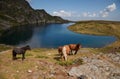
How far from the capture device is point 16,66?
82.5 ft

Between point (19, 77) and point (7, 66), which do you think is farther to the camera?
point (7, 66)

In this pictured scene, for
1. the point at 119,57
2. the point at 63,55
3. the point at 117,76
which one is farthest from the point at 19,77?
the point at 119,57

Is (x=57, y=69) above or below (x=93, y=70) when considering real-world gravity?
above

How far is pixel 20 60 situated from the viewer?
26859mm

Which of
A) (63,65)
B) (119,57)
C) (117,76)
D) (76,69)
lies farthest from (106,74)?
(119,57)

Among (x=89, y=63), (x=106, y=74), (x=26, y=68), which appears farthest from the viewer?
(x=89, y=63)

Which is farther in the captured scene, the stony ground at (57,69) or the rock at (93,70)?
the rock at (93,70)

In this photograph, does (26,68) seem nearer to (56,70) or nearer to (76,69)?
(56,70)

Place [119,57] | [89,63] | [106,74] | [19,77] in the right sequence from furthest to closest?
[119,57]
[89,63]
[106,74]
[19,77]

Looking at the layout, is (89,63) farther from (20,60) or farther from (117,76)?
(20,60)

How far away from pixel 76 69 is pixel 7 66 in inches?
356

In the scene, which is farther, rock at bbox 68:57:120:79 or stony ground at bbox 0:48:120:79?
rock at bbox 68:57:120:79

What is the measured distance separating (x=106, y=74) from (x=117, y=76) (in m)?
1.45

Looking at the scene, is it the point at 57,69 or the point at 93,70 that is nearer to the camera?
the point at 57,69
